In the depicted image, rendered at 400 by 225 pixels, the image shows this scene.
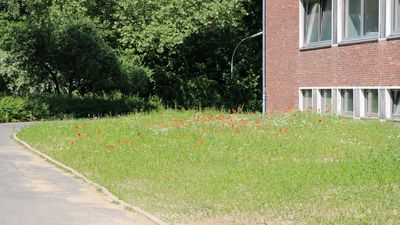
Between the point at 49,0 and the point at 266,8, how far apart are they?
17720mm

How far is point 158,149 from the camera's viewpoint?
47.4ft

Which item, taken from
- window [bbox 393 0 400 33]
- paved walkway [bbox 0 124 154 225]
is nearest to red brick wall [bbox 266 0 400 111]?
window [bbox 393 0 400 33]

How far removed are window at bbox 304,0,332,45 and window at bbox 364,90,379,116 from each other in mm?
3279

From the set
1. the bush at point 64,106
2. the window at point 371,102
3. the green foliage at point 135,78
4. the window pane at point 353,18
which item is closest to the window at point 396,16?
the window pane at point 353,18

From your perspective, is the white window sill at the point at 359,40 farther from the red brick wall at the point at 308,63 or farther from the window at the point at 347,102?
the window at the point at 347,102

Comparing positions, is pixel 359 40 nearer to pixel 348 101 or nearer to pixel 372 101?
pixel 372 101

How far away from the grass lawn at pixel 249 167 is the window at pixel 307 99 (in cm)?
494

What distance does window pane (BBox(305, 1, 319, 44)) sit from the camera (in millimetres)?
24484

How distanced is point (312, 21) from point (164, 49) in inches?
639

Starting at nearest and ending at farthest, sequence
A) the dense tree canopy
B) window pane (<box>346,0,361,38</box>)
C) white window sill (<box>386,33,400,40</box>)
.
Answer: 1. white window sill (<box>386,33,400,40</box>)
2. window pane (<box>346,0,361,38</box>)
3. the dense tree canopy

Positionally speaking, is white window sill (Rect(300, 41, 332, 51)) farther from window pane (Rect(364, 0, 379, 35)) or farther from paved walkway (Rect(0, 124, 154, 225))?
paved walkway (Rect(0, 124, 154, 225))

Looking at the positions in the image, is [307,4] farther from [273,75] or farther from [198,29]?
[198,29]

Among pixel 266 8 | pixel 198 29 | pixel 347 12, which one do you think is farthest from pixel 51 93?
pixel 347 12

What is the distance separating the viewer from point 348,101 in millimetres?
22297
